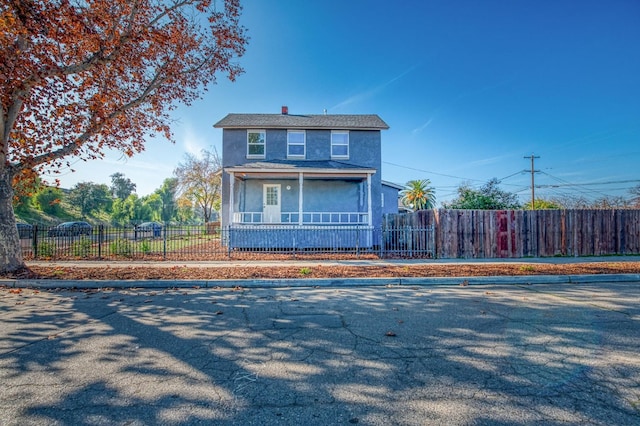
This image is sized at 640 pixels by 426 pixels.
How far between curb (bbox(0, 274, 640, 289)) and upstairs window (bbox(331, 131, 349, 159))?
40.0 feet

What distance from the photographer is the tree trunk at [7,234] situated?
29.2 ft

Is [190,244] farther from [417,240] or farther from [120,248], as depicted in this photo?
[417,240]

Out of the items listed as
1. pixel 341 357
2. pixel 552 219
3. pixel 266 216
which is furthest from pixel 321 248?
pixel 341 357

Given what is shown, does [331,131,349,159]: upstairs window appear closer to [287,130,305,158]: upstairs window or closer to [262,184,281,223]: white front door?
[287,130,305,158]: upstairs window

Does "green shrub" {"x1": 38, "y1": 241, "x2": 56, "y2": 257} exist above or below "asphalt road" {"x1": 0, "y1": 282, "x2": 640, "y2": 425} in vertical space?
above

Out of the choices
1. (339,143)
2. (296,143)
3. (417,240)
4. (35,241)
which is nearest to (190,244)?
(35,241)

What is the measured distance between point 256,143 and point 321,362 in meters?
17.1

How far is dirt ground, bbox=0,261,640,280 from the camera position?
338 inches

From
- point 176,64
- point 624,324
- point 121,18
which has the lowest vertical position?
point 624,324

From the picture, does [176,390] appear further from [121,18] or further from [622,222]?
[622,222]

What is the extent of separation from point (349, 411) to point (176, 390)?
1.63 meters

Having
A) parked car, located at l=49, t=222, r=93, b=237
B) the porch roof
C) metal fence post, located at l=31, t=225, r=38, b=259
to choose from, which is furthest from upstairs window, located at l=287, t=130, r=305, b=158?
metal fence post, located at l=31, t=225, r=38, b=259

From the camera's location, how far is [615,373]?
10.6 feet

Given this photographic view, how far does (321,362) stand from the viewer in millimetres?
3502
